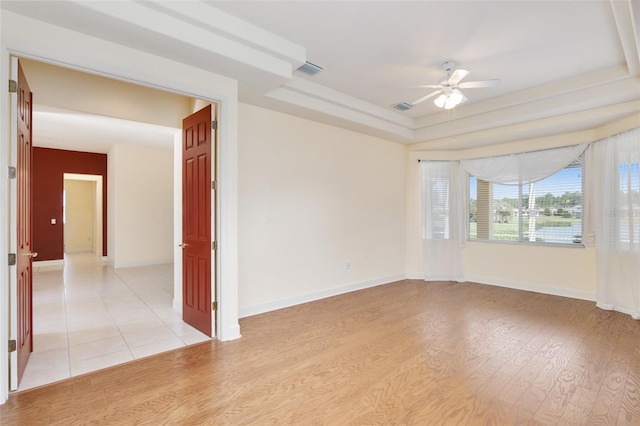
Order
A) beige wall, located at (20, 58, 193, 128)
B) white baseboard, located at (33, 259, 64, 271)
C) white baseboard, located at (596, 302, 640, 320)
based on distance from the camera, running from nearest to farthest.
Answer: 1. beige wall, located at (20, 58, 193, 128)
2. white baseboard, located at (596, 302, 640, 320)
3. white baseboard, located at (33, 259, 64, 271)

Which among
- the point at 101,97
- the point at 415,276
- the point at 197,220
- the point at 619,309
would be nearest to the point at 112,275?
the point at 101,97

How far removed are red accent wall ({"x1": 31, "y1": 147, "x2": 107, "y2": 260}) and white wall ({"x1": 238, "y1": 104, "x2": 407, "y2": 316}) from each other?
23.0 feet

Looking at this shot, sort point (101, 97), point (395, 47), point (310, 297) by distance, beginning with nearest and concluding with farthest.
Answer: point (395, 47) → point (101, 97) → point (310, 297)

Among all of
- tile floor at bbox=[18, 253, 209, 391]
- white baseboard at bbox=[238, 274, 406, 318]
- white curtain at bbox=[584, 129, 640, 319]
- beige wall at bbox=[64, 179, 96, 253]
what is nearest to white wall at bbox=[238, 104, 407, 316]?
white baseboard at bbox=[238, 274, 406, 318]

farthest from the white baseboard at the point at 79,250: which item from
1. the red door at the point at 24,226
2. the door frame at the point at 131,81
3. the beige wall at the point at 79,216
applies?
the door frame at the point at 131,81

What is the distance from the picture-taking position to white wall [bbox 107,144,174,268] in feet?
24.9

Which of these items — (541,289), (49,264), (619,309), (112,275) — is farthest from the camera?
(49,264)

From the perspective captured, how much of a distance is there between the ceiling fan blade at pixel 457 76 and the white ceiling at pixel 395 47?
0.67ft

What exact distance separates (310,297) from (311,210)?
1331 mm

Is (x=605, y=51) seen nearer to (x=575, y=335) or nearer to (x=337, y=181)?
(x=575, y=335)

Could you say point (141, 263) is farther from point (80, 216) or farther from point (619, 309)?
point (619, 309)

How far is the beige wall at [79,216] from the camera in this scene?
34.8 ft

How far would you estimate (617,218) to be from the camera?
4.22 m

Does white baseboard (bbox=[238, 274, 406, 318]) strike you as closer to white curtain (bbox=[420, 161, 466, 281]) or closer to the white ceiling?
white curtain (bbox=[420, 161, 466, 281])
